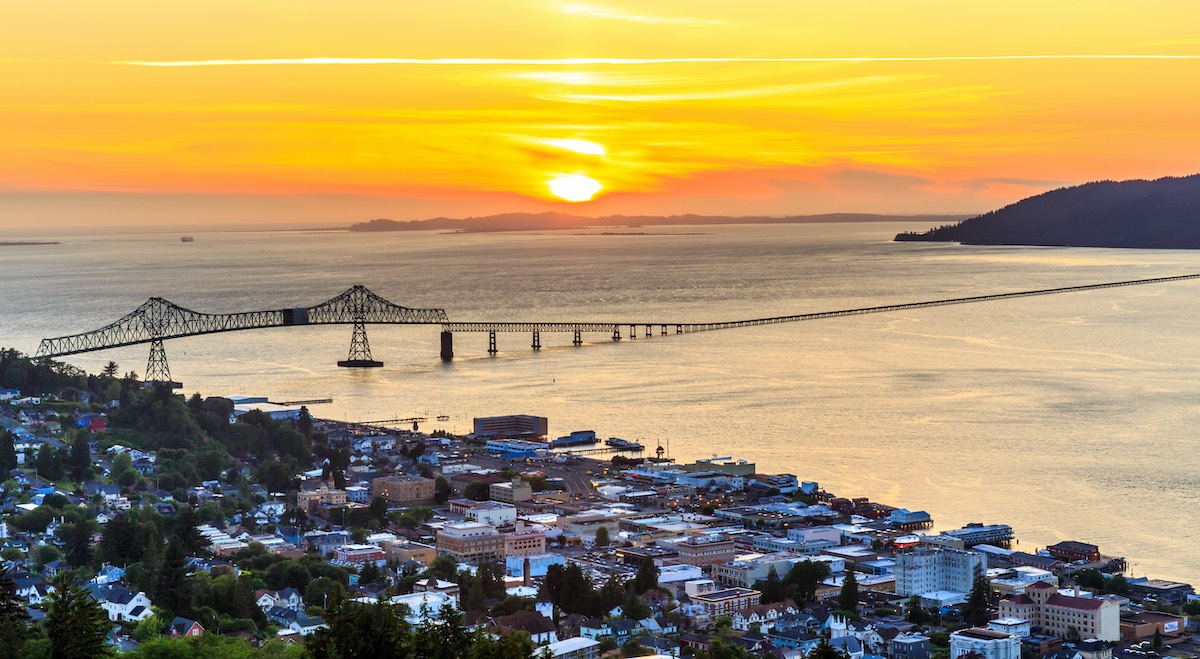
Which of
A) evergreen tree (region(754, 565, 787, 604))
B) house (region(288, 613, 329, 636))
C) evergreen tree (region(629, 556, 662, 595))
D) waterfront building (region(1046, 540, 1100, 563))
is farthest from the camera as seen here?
waterfront building (region(1046, 540, 1100, 563))

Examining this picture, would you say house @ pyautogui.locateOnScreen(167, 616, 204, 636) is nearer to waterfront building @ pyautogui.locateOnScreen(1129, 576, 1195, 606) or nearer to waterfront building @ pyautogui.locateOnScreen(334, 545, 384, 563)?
waterfront building @ pyautogui.locateOnScreen(334, 545, 384, 563)

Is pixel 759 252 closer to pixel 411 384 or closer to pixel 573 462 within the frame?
pixel 411 384

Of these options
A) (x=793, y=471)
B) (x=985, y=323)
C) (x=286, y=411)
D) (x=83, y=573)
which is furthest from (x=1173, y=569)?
(x=985, y=323)

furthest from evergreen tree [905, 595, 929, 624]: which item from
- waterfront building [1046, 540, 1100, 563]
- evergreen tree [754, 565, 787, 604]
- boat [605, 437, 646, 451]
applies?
boat [605, 437, 646, 451]

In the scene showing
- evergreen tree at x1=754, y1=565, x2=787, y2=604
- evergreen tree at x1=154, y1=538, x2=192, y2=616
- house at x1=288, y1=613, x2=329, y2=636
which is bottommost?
evergreen tree at x1=754, y1=565, x2=787, y2=604

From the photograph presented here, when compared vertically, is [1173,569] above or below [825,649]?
below

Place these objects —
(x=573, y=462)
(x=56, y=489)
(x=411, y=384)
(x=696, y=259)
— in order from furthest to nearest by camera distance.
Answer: (x=696, y=259)
(x=411, y=384)
(x=573, y=462)
(x=56, y=489)

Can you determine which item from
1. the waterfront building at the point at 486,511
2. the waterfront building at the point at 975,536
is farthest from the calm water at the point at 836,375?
the waterfront building at the point at 486,511

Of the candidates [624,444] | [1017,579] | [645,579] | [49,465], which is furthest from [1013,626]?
[49,465]
